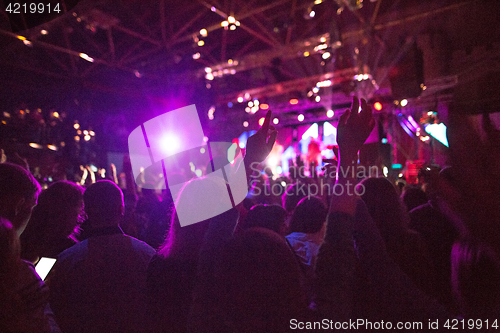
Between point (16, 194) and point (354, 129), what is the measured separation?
5.01ft

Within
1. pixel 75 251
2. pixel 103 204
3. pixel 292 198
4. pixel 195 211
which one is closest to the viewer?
pixel 195 211

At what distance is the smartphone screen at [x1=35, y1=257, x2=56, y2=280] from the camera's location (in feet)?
5.19

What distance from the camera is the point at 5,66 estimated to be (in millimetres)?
6672

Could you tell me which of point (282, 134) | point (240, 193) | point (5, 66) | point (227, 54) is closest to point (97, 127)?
point (5, 66)

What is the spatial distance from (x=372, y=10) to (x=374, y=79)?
78.9 inches

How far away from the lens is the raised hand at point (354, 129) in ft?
2.92

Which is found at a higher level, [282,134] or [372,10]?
[372,10]

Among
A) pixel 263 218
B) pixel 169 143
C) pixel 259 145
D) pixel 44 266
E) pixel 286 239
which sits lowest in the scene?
pixel 44 266

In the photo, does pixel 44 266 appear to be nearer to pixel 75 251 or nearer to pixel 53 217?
pixel 75 251

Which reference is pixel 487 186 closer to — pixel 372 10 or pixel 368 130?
pixel 368 130

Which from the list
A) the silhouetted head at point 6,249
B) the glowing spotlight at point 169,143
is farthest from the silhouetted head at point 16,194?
the glowing spotlight at point 169,143

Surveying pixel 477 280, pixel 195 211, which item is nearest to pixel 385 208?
pixel 477 280

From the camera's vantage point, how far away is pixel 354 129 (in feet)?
2.94

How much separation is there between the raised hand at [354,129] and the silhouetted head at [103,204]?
53.2 inches
